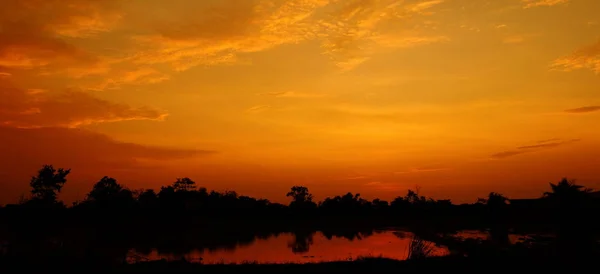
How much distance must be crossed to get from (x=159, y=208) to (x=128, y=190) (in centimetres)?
1299

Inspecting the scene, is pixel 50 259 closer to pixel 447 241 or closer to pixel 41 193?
pixel 447 241

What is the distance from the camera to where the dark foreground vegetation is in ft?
58.5

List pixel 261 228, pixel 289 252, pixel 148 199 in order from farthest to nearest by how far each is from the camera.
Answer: pixel 148 199 → pixel 261 228 → pixel 289 252

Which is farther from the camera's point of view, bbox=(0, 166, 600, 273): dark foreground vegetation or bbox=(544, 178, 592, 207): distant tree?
bbox=(544, 178, 592, 207): distant tree

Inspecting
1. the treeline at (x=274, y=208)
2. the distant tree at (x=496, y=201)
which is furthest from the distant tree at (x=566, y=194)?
the distant tree at (x=496, y=201)

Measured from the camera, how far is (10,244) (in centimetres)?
1878

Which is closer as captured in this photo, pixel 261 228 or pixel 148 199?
pixel 261 228

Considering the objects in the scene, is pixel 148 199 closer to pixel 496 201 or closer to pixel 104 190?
pixel 104 190

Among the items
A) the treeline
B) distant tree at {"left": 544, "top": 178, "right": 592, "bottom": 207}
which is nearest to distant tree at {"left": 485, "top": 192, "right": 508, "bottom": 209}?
the treeline

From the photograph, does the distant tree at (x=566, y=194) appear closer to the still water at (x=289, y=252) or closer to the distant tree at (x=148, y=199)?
the still water at (x=289, y=252)

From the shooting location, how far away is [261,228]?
5978 centimetres

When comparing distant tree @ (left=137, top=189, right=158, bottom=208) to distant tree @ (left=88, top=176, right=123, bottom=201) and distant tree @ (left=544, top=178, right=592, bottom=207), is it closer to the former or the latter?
distant tree @ (left=88, top=176, right=123, bottom=201)

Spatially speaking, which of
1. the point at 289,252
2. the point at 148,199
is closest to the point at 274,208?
the point at 148,199

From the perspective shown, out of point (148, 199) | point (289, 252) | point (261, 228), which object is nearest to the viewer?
point (289, 252)
